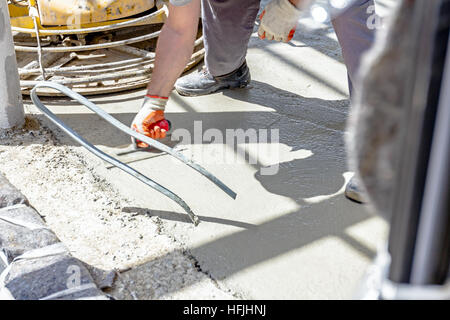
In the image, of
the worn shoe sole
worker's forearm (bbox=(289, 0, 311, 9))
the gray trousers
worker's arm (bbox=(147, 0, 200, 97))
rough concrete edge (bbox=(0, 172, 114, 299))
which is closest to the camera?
rough concrete edge (bbox=(0, 172, 114, 299))

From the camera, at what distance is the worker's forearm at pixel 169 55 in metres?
2.65

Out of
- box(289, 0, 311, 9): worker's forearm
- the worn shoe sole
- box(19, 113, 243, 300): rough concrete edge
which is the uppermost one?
box(289, 0, 311, 9): worker's forearm

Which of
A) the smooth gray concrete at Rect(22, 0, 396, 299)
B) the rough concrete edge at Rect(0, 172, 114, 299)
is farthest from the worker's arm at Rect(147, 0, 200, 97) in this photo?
the rough concrete edge at Rect(0, 172, 114, 299)

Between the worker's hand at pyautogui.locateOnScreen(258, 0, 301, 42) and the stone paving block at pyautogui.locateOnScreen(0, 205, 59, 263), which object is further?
the worker's hand at pyautogui.locateOnScreen(258, 0, 301, 42)

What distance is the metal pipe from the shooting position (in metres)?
2.68

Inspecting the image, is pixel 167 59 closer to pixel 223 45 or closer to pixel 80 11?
pixel 223 45

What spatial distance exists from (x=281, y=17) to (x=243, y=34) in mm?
706

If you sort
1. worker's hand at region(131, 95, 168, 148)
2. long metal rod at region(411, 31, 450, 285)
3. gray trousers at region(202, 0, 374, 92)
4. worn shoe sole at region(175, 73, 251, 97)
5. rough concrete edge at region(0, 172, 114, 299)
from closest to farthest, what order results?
long metal rod at region(411, 31, 450, 285)
rough concrete edge at region(0, 172, 114, 299)
worker's hand at region(131, 95, 168, 148)
gray trousers at region(202, 0, 374, 92)
worn shoe sole at region(175, 73, 251, 97)

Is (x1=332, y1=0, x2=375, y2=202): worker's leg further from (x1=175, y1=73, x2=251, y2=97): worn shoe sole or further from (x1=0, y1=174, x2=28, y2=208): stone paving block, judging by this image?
(x1=0, y1=174, x2=28, y2=208): stone paving block

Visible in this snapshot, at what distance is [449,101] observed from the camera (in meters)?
0.63

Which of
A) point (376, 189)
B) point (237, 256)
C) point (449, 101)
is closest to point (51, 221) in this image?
point (237, 256)

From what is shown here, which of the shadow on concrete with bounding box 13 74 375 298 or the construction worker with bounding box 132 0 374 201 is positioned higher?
the construction worker with bounding box 132 0 374 201

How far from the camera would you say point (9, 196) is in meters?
2.29

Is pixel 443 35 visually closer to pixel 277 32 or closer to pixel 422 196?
pixel 422 196
